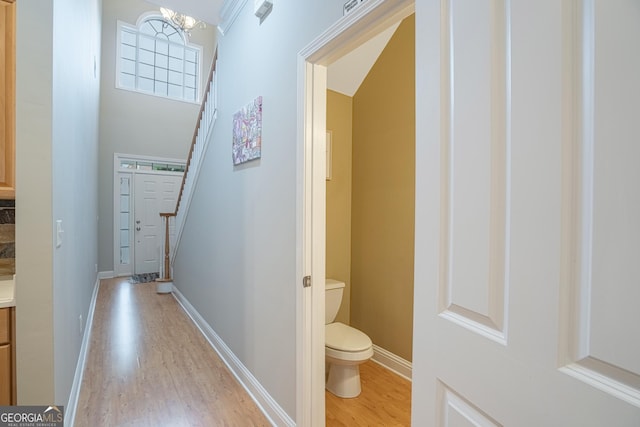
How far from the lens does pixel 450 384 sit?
741 millimetres

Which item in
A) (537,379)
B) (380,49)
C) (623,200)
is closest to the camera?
(623,200)

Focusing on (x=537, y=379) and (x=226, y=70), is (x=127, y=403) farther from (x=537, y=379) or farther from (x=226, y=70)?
(x=226, y=70)

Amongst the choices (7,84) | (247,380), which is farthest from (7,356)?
(247,380)

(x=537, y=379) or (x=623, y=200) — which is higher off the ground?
(x=623, y=200)

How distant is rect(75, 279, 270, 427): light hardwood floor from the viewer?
5.77ft

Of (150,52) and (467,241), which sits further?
(150,52)

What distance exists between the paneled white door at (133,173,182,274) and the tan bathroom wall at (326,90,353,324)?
4.09 m

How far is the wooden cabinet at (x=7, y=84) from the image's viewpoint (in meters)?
1.18

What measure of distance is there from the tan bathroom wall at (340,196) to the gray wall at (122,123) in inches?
170

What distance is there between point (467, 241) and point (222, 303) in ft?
7.63

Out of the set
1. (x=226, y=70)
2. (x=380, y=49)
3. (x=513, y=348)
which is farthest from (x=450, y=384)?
(x=226, y=70)

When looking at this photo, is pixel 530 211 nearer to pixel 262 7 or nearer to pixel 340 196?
pixel 262 7

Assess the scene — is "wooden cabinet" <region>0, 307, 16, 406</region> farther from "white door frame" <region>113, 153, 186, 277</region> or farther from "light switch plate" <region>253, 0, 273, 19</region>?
"white door frame" <region>113, 153, 186, 277</region>

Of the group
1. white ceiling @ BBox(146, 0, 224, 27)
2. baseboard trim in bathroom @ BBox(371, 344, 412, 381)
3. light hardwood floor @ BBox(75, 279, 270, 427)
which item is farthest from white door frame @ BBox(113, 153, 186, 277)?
baseboard trim in bathroom @ BBox(371, 344, 412, 381)
